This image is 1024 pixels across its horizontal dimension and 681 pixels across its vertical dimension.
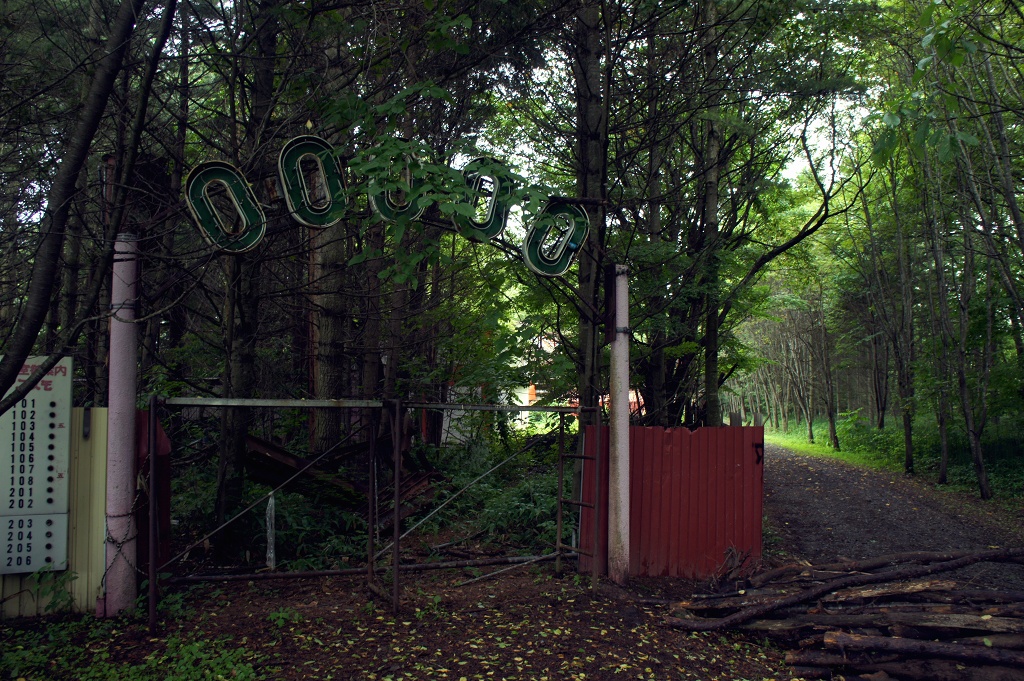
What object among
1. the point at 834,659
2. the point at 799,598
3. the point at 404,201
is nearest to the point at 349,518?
the point at 404,201

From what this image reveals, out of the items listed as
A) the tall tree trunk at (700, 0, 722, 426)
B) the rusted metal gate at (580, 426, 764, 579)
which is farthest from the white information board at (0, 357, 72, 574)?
the tall tree trunk at (700, 0, 722, 426)

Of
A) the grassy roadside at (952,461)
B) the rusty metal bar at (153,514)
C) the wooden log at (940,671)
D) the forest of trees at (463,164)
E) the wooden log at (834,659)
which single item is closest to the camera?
the wooden log at (940,671)

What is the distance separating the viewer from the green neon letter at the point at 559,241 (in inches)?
276

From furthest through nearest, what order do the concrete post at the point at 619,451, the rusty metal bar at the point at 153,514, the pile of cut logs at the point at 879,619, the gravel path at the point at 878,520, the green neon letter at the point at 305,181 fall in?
the gravel path at the point at 878,520
the concrete post at the point at 619,451
the green neon letter at the point at 305,181
the rusty metal bar at the point at 153,514
the pile of cut logs at the point at 879,619

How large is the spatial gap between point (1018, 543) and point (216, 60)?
43.8 feet

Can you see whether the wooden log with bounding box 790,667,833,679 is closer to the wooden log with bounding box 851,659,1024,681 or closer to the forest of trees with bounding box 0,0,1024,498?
the wooden log with bounding box 851,659,1024,681

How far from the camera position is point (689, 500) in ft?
25.4

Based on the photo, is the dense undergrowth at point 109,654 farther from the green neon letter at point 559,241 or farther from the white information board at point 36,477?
the green neon letter at point 559,241

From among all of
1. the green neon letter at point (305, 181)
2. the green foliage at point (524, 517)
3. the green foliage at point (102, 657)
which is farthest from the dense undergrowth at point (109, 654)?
the green foliage at point (524, 517)

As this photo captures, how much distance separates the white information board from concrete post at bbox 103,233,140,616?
0.35m

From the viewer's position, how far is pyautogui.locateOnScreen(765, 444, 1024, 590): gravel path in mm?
10375

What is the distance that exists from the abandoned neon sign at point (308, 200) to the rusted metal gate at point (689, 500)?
2733mm

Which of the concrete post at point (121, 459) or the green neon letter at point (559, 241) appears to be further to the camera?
the green neon letter at point (559, 241)

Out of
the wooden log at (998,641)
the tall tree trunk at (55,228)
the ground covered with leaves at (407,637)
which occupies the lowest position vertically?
the ground covered with leaves at (407,637)
